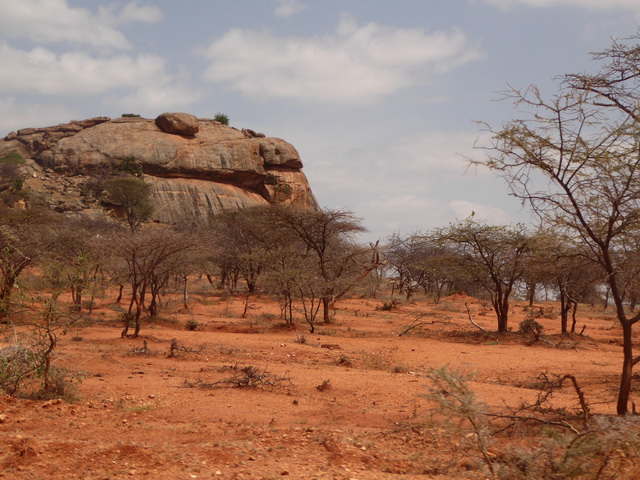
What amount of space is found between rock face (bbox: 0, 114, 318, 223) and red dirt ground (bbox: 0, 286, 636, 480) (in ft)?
116

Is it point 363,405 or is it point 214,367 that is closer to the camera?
point 363,405

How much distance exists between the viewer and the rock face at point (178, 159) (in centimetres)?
5200

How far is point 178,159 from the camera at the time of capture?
53594 mm

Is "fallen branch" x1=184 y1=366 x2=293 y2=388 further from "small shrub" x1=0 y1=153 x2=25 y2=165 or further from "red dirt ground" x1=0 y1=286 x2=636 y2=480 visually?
"small shrub" x1=0 y1=153 x2=25 y2=165

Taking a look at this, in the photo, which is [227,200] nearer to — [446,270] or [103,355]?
[446,270]

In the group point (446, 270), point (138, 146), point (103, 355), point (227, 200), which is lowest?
point (103, 355)

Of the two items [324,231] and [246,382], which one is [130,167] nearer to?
[324,231]

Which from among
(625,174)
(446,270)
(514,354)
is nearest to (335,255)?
(446,270)

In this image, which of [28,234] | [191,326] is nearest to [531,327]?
[191,326]

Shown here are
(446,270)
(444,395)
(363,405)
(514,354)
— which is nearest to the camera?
(444,395)

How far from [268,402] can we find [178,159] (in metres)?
48.4

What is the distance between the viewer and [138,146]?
53.4 meters

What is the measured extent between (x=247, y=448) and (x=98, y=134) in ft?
181

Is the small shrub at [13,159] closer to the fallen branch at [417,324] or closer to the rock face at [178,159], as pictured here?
the rock face at [178,159]
